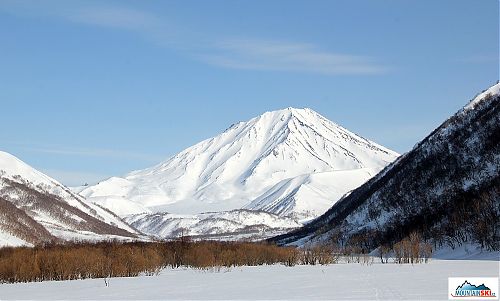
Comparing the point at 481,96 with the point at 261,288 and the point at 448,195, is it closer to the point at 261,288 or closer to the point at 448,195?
the point at 448,195

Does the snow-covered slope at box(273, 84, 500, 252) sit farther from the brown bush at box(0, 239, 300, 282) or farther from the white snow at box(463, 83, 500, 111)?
the brown bush at box(0, 239, 300, 282)

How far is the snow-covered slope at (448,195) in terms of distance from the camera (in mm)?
69438

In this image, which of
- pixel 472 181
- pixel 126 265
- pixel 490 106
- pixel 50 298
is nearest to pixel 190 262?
pixel 126 265

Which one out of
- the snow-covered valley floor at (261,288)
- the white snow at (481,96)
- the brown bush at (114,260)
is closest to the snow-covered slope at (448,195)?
the white snow at (481,96)

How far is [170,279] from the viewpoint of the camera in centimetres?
4381

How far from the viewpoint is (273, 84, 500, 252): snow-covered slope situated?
228ft

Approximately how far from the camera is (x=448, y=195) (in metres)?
85.7

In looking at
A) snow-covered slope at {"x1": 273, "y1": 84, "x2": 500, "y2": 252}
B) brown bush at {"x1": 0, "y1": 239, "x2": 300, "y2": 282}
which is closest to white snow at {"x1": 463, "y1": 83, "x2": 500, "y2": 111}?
snow-covered slope at {"x1": 273, "y1": 84, "x2": 500, "y2": 252}

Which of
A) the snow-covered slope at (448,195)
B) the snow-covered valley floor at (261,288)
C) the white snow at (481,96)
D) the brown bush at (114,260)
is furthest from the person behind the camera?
the white snow at (481,96)

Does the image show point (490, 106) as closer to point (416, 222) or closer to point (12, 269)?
point (416, 222)

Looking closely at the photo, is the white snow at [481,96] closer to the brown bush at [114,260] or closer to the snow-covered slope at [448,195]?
the snow-covered slope at [448,195]

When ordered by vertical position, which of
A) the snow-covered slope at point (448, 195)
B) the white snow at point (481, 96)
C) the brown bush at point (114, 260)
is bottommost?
the brown bush at point (114, 260)

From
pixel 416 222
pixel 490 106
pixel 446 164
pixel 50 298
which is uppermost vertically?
pixel 490 106

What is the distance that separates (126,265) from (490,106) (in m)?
73.6
